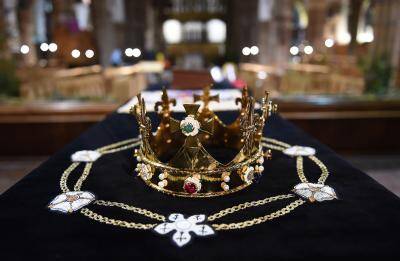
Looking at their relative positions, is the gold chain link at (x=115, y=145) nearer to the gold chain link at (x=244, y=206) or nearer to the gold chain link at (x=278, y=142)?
the gold chain link at (x=278, y=142)

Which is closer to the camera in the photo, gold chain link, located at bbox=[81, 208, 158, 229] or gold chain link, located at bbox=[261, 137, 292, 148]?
gold chain link, located at bbox=[81, 208, 158, 229]

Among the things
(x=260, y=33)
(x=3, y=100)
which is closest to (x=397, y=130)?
(x=3, y=100)

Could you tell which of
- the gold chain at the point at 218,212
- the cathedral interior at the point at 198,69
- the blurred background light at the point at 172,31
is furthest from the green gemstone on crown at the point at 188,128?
the blurred background light at the point at 172,31

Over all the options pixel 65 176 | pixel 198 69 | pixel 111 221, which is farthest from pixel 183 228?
pixel 198 69

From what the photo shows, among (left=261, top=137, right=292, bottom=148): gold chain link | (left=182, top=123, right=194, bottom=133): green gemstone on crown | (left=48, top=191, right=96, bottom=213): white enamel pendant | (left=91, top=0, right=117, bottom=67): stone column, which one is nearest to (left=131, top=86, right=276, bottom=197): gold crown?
(left=182, top=123, right=194, bottom=133): green gemstone on crown

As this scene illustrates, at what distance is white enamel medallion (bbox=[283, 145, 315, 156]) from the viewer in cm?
151

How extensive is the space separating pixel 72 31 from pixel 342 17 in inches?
417

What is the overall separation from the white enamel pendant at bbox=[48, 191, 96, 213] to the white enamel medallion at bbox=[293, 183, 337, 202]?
25.4 inches

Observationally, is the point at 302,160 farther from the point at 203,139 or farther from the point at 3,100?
the point at 3,100

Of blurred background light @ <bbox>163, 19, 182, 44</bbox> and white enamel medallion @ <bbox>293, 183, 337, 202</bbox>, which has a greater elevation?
blurred background light @ <bbox>163, 19, 182, 44</bbox>

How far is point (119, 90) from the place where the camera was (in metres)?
5.07

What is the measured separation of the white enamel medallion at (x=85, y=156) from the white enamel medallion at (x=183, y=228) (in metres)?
0.64

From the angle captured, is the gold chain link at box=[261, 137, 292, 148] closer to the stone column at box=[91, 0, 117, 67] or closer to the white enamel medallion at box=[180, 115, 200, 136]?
the white enamel medallion at box=[180, 115, 200, 136]

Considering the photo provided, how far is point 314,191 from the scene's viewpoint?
1.10m
